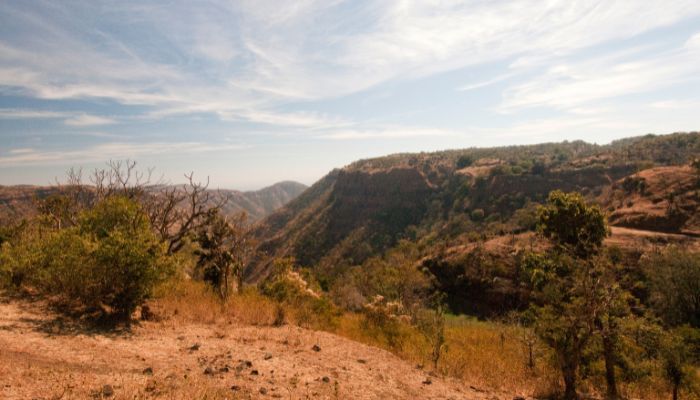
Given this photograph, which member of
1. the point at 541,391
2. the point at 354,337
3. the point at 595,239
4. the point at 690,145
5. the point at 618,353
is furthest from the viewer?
the point at 690,145

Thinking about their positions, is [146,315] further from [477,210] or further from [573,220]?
[477,210]

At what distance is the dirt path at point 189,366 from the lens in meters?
6.57

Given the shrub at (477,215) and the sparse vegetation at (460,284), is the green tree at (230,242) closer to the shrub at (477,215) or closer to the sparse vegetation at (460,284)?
the sparse vegetation at (460,284)

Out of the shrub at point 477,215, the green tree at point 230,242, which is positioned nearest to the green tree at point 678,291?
the green tree at point 230,242

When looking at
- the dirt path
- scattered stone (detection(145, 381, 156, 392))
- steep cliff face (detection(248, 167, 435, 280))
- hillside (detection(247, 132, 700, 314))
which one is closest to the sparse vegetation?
hillside (detection(247, 132, 700, 314))

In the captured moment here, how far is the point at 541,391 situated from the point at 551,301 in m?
2.97

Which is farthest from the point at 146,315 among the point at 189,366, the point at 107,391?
the point at 107,391

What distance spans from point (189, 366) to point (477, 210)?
9655 centimetres

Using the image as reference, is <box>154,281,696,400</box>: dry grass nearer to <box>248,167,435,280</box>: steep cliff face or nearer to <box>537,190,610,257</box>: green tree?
<box>537,190,610,257</box>: green tree

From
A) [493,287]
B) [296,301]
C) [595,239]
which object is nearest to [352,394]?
[296,301]

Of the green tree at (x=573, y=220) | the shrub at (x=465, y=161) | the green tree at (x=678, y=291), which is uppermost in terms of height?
the shrub at (x=465, y=161)

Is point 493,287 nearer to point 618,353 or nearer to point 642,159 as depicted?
point 618,353

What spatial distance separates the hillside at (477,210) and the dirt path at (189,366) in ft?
51.5

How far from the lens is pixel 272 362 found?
368 inches
